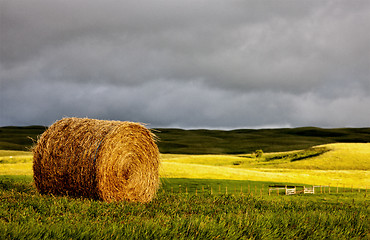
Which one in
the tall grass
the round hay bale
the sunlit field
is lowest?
the sunlit field

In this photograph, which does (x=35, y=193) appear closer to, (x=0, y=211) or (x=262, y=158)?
(x=0, y=211)

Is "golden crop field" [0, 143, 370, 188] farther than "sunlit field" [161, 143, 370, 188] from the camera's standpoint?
No

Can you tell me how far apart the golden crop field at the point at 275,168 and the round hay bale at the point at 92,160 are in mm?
3006

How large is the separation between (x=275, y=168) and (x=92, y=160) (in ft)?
182

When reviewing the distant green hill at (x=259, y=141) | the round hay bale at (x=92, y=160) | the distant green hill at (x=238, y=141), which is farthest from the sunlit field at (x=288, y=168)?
the distant green hill at (x=259, y=141)

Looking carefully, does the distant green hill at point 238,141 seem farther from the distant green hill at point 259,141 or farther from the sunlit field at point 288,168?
the sunlit field at point 288,168

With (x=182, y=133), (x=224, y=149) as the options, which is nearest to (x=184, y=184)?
(x=224, y=149)

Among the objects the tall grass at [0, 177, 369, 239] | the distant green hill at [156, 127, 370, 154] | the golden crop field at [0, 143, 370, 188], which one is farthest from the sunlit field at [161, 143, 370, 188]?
the distant green hill at [156, 127, 370, 154]

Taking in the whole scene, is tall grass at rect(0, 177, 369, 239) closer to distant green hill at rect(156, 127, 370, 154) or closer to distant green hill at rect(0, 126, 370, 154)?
distant green hill at rect(0, 126, 370, 154)

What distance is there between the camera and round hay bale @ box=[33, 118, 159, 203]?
14.7m

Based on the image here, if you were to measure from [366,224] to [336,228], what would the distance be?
1669 mm

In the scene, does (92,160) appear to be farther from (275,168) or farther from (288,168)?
(288,168)

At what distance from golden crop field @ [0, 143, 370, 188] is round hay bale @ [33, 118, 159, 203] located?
3.01 metres

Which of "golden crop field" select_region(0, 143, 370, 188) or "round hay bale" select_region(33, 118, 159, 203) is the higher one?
"round hay bale" select_region(33, 118, 159, 203)
